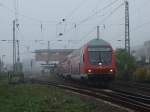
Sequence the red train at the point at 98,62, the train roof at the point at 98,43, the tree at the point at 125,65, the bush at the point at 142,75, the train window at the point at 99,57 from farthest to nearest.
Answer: the tree at the point at 125,65
the bush at the point at 142,75
the train roof at the point at 98,43
the train window at the point at 99,57
the red train at the point at 98,62

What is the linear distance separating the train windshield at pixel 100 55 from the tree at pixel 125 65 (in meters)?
16.4

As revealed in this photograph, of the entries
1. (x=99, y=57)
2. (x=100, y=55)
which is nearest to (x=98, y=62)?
(x=99, y=57)

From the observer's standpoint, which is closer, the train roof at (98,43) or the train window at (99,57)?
the train window at (99,57)

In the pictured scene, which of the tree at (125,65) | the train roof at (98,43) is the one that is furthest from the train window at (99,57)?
the tree at (125,65)

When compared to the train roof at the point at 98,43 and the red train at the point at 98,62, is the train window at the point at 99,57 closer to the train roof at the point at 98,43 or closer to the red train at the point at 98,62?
the red train at the point at 98,62

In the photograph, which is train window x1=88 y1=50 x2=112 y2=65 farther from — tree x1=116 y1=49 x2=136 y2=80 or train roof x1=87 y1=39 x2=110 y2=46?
tree x1=116 y1=49 x2=136 y2=80

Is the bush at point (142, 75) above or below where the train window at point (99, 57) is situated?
below

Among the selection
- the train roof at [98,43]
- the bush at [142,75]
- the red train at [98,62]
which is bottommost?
the bush at [142,75]

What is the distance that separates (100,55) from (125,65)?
54.7 feet

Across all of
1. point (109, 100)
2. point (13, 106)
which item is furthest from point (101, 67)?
point (13, 106)

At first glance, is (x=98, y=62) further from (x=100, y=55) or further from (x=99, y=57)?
(x=100, y=55)

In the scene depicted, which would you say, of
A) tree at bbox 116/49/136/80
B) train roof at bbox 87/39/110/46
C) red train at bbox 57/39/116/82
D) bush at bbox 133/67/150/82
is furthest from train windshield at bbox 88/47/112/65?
tree at bbox 116/49/136/80

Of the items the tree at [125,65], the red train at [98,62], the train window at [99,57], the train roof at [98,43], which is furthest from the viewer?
the tree at [125,65]

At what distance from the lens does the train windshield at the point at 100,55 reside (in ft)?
114
